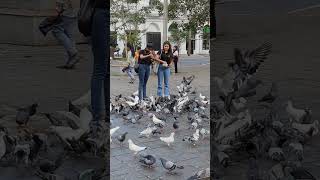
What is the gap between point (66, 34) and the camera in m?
3.25

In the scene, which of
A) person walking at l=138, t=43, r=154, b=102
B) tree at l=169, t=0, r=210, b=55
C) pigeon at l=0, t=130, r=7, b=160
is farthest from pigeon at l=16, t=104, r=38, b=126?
tree at l=169, t=0, r=210, b=55

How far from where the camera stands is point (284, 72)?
312cm

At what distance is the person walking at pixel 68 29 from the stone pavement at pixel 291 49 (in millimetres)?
1135

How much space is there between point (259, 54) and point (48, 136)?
1637 mm

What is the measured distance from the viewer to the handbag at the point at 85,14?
324cm

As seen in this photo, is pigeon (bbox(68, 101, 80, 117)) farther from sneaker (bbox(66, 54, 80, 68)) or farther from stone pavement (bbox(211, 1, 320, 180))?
stone pavement (bbox(211, 1, 320, 180))

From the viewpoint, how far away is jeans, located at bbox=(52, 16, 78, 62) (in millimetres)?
3223

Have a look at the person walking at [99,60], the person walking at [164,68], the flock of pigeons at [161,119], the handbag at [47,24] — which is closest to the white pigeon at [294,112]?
the person walking at [99,60]

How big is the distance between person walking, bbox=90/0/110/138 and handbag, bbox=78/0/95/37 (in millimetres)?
26

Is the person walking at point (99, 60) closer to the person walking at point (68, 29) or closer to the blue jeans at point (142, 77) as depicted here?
the person walking at point (68, 29)

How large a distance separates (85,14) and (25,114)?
833mm

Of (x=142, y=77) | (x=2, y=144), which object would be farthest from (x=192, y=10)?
(x=2, y=144)

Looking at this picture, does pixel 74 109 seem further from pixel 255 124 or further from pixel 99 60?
pixel 255 124

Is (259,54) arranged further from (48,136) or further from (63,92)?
(48,136)
